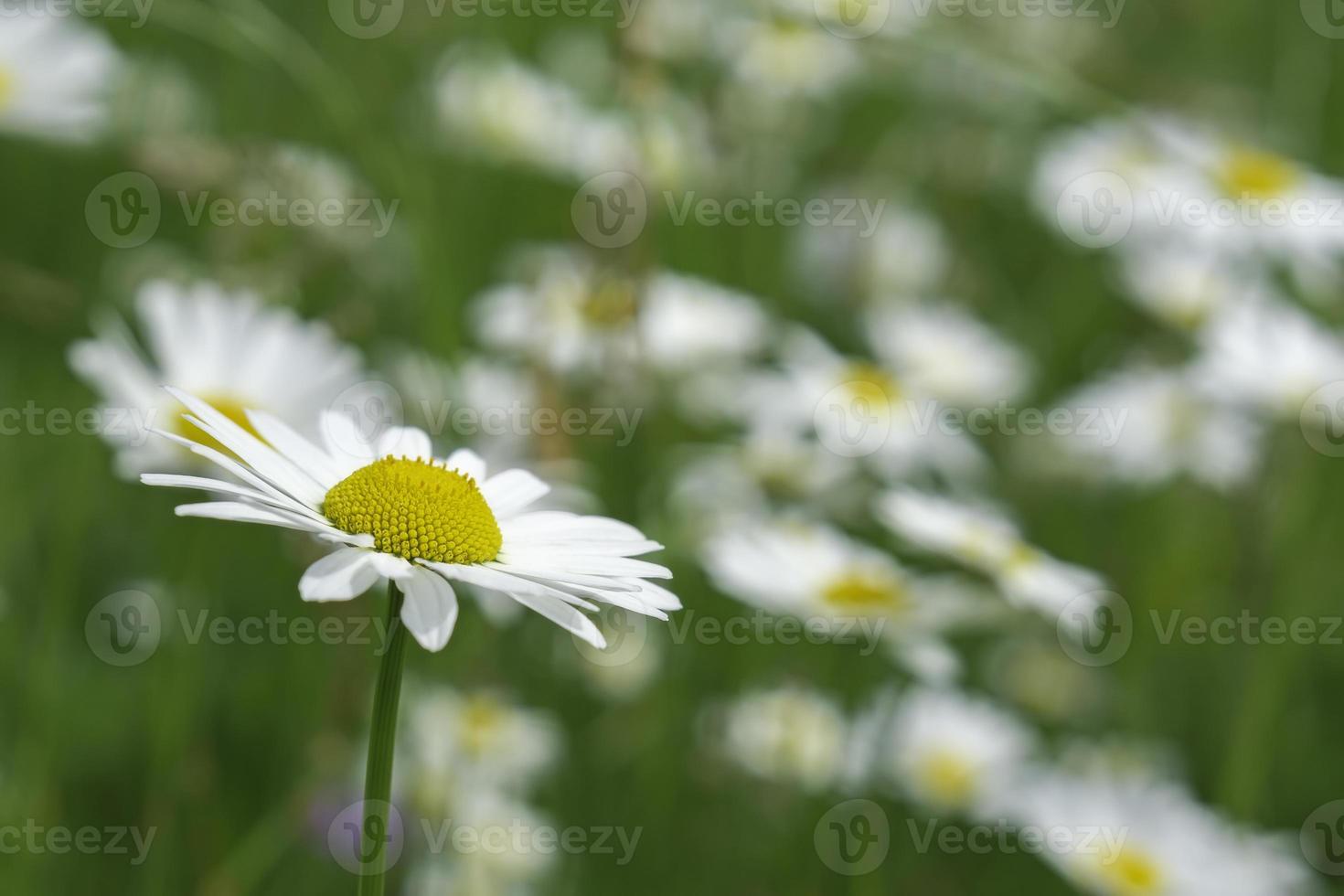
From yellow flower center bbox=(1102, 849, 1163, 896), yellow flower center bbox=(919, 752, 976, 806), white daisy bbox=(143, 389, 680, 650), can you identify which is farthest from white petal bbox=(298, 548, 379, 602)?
yellow flower center bbox=(919, 752, 976, 806)

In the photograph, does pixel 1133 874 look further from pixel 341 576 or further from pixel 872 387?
pixel 341 576

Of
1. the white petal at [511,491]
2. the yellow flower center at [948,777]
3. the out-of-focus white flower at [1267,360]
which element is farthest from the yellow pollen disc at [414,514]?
the out-of-focus white flower at [1267,360]

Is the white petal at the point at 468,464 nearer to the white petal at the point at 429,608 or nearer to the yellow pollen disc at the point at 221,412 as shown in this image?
the white petal at the point at 429,608

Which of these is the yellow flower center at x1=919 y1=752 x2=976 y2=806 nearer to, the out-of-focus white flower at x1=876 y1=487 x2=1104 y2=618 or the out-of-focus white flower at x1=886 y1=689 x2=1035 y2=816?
the out-of-focus white flower at x1=886 y1=689 x2=1035 y2=816

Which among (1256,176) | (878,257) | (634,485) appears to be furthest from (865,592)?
(878,257)

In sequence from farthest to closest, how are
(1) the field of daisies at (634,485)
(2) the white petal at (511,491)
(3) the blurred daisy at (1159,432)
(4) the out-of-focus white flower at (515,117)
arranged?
(4) the out-of-focus white flower at (515,117)
(3) the blurred daisy at (1159,432)
(1) the field of daisies at (634,485)
(2) the white petal at (511,491)

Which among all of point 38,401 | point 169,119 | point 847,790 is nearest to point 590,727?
point 847,790

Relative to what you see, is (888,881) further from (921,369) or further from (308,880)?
(921,369)
